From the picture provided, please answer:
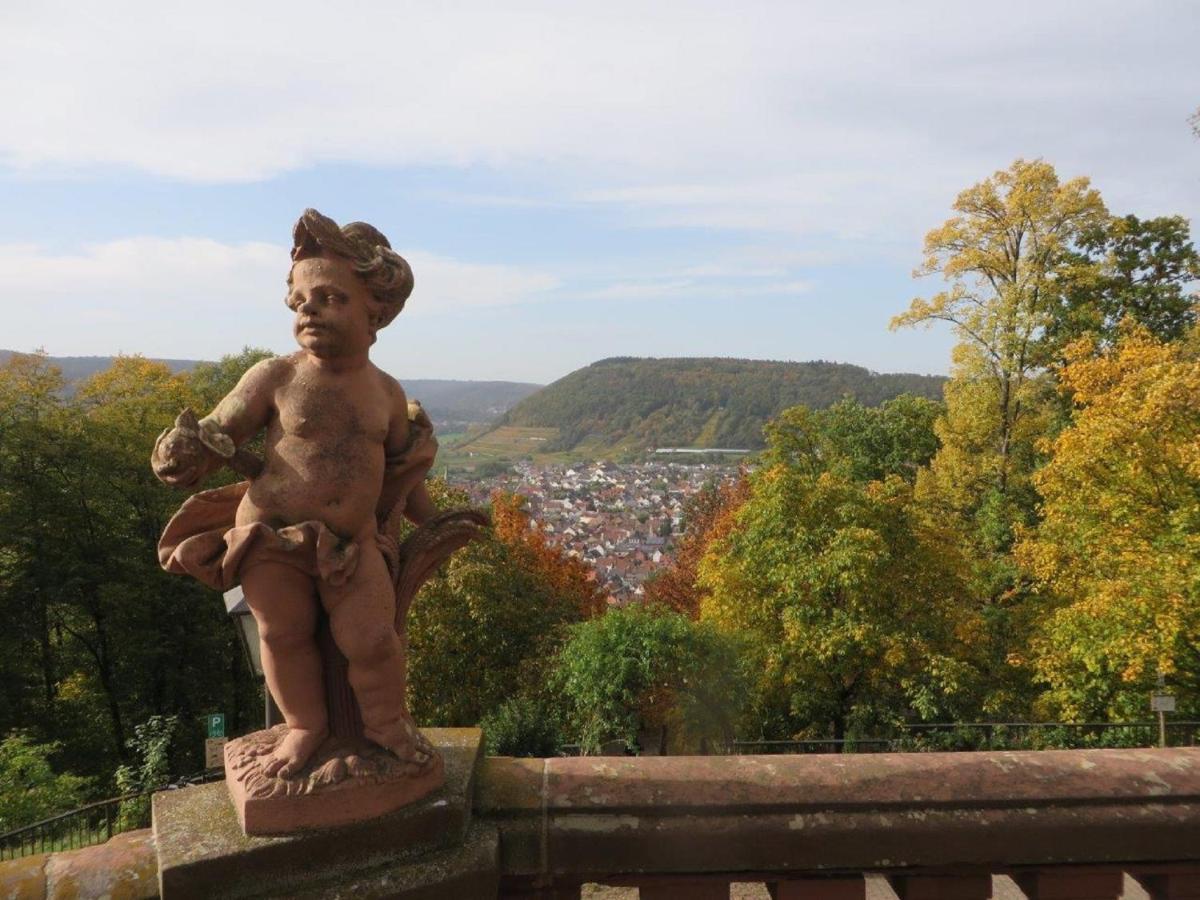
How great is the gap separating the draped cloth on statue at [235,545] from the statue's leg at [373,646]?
6 centimetres

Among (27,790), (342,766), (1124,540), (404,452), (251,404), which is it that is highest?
(251,404)

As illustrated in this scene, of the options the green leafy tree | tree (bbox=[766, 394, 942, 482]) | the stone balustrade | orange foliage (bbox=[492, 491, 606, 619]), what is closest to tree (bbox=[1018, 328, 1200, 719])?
the stone balustrade

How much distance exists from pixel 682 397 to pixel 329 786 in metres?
98.0

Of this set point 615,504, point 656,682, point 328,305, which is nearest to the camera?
point 328,305

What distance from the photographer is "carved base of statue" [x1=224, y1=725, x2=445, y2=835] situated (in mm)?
2422

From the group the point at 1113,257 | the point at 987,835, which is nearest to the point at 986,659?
the point at 1113,257

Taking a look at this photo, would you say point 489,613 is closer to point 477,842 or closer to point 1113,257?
point 477,842

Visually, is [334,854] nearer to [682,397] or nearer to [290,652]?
[290,652]

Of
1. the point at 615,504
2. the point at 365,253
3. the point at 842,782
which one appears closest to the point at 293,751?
the point at 365,253

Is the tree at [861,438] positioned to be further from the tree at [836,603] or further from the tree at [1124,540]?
the tree at [1124,540]

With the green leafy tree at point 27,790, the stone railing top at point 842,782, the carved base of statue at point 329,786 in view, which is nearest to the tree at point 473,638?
the green leafy tree at point 27,790

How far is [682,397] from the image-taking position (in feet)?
327

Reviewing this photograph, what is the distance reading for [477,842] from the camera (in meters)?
2.54

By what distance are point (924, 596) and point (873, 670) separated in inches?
75.8
